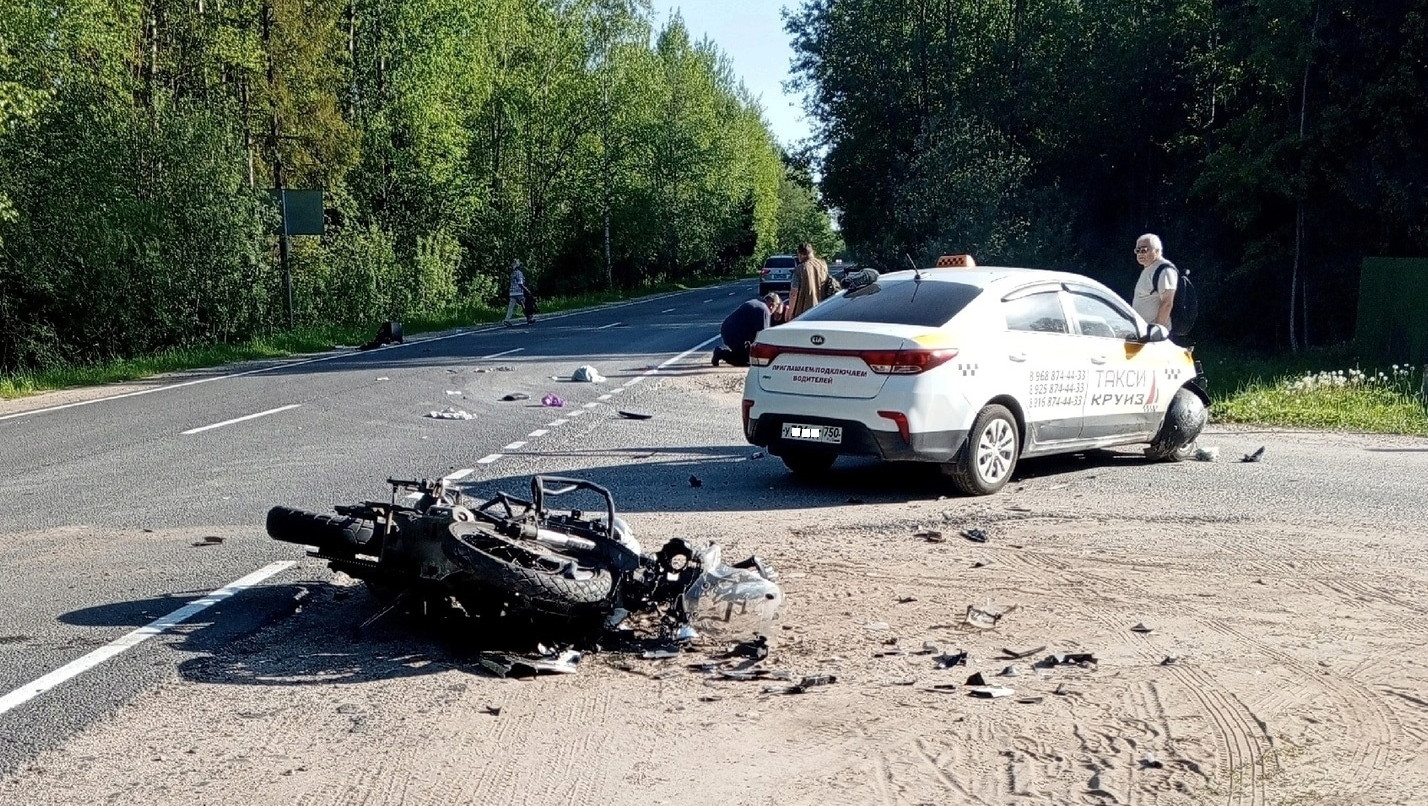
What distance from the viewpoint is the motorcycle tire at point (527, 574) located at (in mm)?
5660

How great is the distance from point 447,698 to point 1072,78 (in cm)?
4306

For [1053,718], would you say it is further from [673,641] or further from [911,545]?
[911,545]

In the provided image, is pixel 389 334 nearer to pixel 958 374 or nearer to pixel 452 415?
pixel 452 415

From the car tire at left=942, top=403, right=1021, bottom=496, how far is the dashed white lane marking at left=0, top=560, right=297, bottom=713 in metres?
4.83

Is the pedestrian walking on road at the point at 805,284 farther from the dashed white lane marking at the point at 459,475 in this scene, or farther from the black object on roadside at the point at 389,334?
the black object on roadside at the point at 389,334

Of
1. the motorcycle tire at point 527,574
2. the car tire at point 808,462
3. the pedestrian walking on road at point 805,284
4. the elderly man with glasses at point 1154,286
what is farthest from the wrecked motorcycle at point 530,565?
the pedestrian walking on road at point 805,284

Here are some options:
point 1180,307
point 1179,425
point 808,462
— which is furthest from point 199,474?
point 1180,307

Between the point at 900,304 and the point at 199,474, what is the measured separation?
6051 millimetres

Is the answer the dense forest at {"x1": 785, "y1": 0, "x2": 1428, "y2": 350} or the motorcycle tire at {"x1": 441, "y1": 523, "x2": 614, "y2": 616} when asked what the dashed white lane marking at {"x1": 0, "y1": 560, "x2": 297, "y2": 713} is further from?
the dense forest at {"x1": 785, "y1": 0, "x2": 1428, "y2": 350}

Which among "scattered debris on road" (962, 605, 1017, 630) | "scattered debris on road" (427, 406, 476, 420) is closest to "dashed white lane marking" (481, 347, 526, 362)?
"scattered debris on road" (427, 406, 476, 420)

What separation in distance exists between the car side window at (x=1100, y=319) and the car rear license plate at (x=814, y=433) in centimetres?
241

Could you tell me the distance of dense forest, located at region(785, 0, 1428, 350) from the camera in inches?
1098

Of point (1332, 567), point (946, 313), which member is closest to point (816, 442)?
point (946, 313)

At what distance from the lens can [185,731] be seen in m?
4.89
